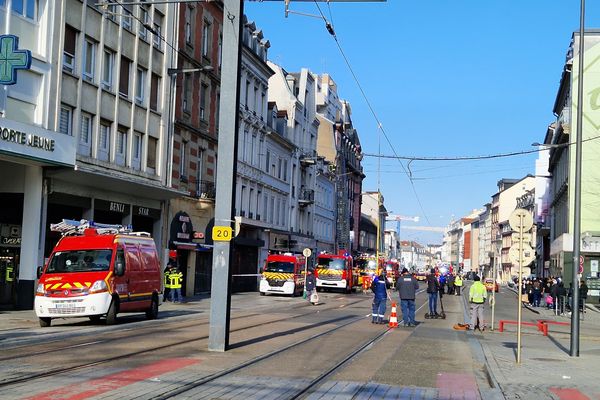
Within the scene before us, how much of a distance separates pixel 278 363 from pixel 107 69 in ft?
69.2

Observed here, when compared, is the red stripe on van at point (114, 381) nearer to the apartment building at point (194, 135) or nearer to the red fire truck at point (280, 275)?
the apartment building at point (194, 135)

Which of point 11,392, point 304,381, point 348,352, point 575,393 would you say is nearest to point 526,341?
point 348,352

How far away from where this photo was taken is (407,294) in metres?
24.9

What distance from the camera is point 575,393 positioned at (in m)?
12.0

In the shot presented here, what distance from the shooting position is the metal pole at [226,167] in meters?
Result: 15.1

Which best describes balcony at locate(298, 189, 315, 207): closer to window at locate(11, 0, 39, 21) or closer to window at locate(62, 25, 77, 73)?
window at locate(62, 25, 77, 73)

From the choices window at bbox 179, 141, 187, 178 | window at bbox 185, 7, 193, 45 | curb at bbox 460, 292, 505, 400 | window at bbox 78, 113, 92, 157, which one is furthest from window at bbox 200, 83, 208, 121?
curb at bbox 460, 292, 505, 400

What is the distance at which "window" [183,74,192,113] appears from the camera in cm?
3953

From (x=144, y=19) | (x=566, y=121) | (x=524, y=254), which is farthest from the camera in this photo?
(x=566, y=121)

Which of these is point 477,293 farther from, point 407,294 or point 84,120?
point 84,120

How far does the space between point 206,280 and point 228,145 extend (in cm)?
2922

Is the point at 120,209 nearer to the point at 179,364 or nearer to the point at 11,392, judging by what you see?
the point at 179,364

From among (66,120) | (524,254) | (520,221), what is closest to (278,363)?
(524,254)

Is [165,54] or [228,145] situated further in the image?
[165,54]
